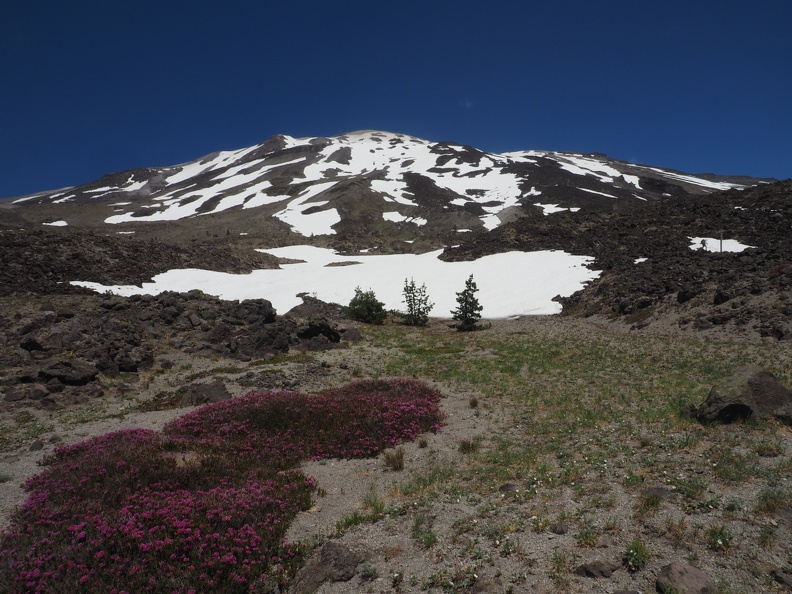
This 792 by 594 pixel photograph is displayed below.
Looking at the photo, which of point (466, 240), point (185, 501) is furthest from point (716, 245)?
point (185, 501)

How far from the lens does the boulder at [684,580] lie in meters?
4.66

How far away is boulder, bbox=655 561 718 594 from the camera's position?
183 inches

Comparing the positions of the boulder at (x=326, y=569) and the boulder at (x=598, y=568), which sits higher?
the boulder at (x=598, y=568)

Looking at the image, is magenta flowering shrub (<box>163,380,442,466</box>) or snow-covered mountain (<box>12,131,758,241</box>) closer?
magenta flowering shrub (<box>163,380,442,466</box>)

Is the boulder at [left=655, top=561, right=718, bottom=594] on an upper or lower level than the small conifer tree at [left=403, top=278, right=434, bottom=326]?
lower

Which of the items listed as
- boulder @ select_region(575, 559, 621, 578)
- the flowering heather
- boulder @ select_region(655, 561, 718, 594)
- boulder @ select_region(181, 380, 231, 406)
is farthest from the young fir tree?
boulder @ select_region(655, 561, 718, 594)

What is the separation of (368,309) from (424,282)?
37.4 ft

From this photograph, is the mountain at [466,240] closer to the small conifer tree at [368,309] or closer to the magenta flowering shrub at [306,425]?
the small conifer tree at [368,309]

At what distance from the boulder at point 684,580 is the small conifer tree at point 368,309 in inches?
1241

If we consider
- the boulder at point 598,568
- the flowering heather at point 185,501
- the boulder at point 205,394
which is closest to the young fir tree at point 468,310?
the flowering heather at point 185,501

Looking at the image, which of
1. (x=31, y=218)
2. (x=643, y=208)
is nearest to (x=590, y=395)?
(x=643, y=208)

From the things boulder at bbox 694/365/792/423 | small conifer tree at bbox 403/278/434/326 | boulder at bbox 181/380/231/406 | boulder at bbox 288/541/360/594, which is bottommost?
boulder at bbox 288/541/360/594

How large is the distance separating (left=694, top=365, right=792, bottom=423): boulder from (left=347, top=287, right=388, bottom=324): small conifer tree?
26844 mm

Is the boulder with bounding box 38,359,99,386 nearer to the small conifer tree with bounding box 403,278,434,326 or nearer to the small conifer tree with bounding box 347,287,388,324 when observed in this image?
the small conifer tree with bounding box 347,287,388,324
